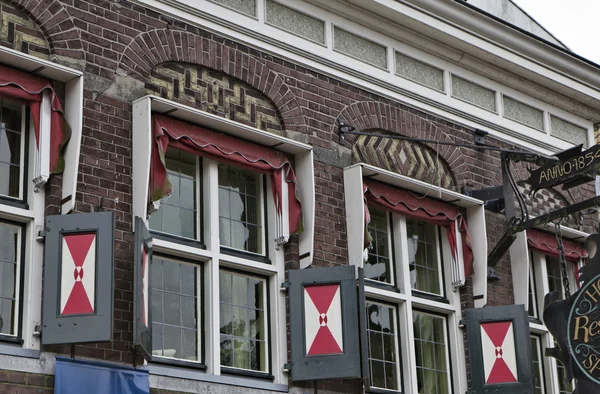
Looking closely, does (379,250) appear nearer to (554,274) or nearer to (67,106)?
(554,274)

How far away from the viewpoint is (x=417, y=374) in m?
14.3

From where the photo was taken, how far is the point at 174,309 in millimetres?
12016

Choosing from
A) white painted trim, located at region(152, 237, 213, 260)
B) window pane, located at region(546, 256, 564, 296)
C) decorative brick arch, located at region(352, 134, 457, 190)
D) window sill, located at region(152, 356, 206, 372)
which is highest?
decorative brick arch, located at region(352, 134, 457, 190)

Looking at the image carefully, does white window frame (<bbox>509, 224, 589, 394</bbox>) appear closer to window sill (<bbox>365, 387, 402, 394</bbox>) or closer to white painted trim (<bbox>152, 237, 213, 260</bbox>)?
window sill (<bbox>365, 387, 402, 394</bbox>)

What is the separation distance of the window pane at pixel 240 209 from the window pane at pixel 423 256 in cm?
253

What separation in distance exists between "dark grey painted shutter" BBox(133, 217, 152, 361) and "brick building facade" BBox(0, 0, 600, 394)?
0.32 m

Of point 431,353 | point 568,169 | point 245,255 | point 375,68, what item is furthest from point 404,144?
point 245,255

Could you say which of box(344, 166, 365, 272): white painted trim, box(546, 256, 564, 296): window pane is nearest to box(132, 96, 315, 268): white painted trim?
box(344, 166, 365, 272): white painted trim

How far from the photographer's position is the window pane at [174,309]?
11797 mm

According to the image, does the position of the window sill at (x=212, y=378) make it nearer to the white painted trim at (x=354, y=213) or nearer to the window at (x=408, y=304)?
the window at (x=408, y=304)

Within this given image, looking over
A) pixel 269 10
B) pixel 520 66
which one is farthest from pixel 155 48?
pixel 520 66

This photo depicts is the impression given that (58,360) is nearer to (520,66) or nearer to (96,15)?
(96,15)

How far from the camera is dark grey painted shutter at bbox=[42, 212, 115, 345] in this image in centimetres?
1035

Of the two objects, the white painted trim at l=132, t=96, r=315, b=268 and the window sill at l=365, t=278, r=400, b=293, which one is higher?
the white painted trim at l=132, t=96, r=315, b=268
